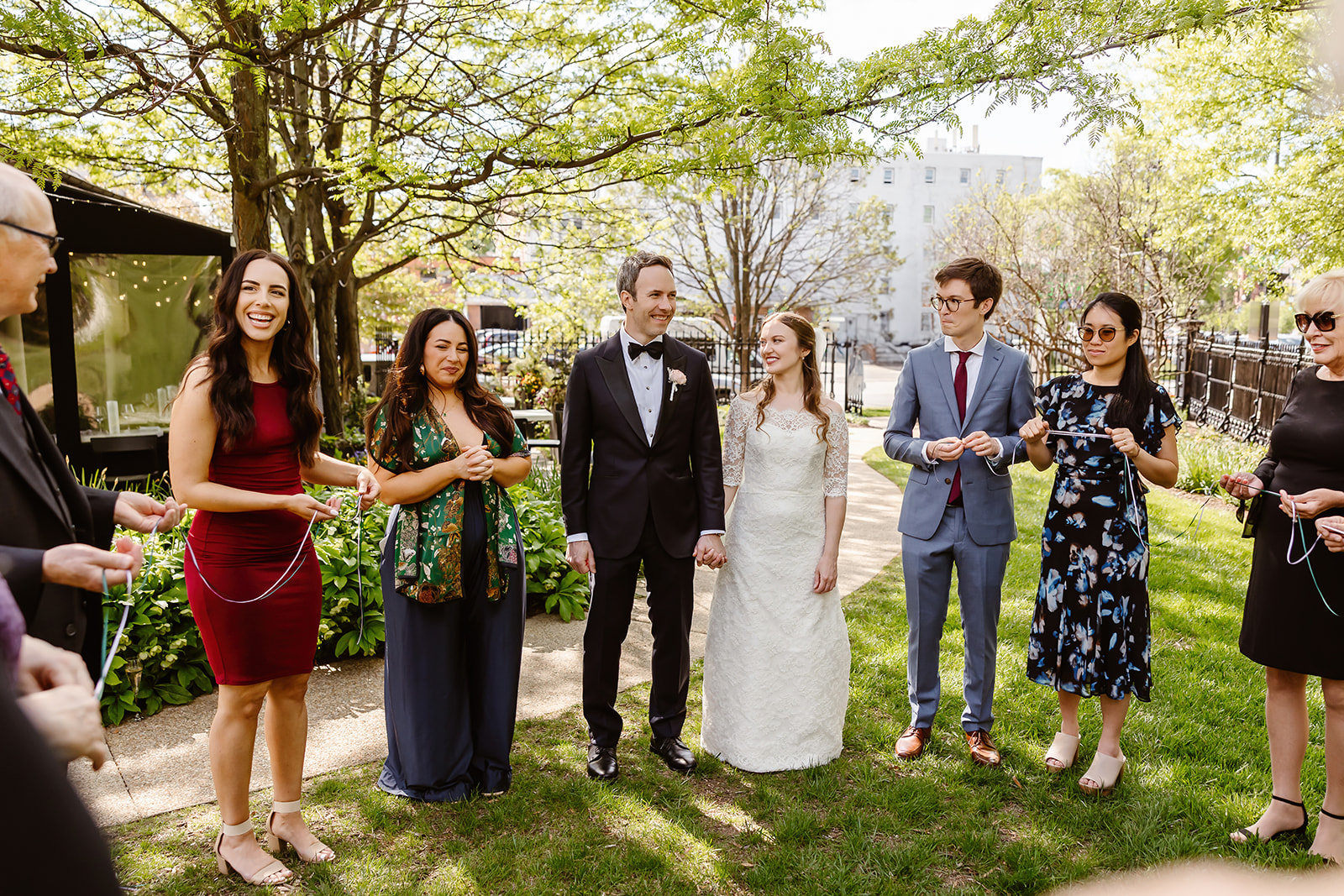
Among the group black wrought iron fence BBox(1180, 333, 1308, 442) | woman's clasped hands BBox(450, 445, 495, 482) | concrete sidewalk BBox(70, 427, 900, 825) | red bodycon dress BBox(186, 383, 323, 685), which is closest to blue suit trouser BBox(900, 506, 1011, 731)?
concrete sidewalk BBox(70, 427, 900, 825)

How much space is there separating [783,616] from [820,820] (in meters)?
0.90

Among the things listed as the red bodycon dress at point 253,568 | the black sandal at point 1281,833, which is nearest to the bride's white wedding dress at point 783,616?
the black sandal at point 1281,833

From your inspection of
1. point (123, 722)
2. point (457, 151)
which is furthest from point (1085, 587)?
point (457, 151)

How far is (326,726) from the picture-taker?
14.7ft

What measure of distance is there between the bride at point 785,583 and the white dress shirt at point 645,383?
28 centimetres

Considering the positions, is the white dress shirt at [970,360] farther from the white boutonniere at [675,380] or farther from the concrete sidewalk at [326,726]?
the concrete sidewalk at [326,726]

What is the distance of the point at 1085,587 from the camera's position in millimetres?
3768

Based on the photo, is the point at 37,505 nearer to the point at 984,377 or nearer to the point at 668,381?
the point at 668,381

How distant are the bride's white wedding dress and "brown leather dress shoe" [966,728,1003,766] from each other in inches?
24.8

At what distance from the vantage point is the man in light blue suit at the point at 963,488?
405 centimetres

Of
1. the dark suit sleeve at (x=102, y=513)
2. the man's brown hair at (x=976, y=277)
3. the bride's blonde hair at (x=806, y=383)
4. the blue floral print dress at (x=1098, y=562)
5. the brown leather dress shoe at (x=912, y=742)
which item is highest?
the man's brown hair at (x=976, y=277)

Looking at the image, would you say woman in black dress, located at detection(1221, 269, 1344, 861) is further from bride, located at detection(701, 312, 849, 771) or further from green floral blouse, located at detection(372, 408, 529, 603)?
green floral blouse, located at detection(372, 408, 529, 603)

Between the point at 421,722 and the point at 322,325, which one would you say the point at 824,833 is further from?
the point at 322,325

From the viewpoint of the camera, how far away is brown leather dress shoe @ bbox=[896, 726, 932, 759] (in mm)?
4125
